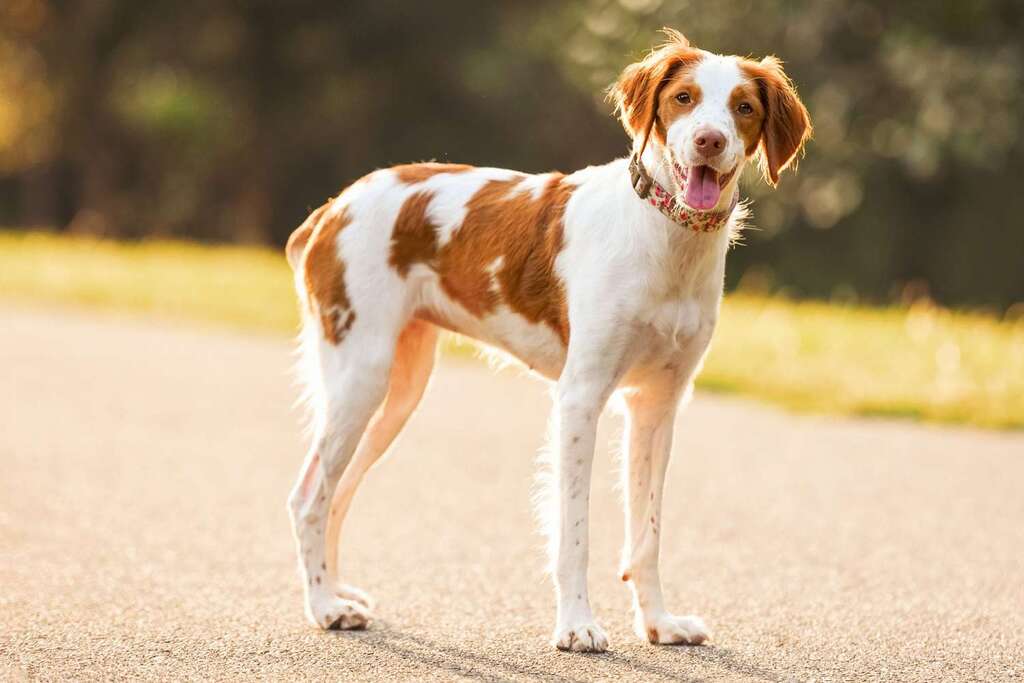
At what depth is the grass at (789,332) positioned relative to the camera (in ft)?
33.5

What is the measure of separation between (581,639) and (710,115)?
161 centimetres

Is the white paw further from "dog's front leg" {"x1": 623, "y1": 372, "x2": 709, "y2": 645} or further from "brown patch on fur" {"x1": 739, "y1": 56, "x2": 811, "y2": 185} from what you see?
"brown patch on fur" {"x1": 739, "y1": 56, "x2": 811, "y2": 185}

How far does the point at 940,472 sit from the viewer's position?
815 cm

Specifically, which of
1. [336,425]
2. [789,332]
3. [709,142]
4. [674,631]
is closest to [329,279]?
[336,425]

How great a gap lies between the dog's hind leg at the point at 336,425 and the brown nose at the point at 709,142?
4.36 ft

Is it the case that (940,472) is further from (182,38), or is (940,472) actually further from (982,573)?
(182,38)

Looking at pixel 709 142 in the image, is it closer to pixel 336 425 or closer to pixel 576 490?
pixel 576 490

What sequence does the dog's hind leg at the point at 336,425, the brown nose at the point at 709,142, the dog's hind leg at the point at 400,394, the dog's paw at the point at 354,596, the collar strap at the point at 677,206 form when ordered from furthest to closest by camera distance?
1. the dog's hind leg at the point at 400,394
2. the dog's paw at the point at 354,596
3. the dog's hind leg at the point at 336,425
4. the collar strap at the point at 677,206
5. the brown nose at the point at 709,142

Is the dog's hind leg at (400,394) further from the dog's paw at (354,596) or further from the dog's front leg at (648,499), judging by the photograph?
the dog's front leg at (648,499)

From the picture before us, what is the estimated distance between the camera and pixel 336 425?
17.3 feet

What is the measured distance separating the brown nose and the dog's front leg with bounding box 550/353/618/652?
2.39 feet

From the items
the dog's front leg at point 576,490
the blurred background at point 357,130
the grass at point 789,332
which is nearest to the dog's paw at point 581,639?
the dog's front leg at point 576,490

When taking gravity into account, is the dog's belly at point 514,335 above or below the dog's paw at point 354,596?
above

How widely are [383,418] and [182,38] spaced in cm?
2831
